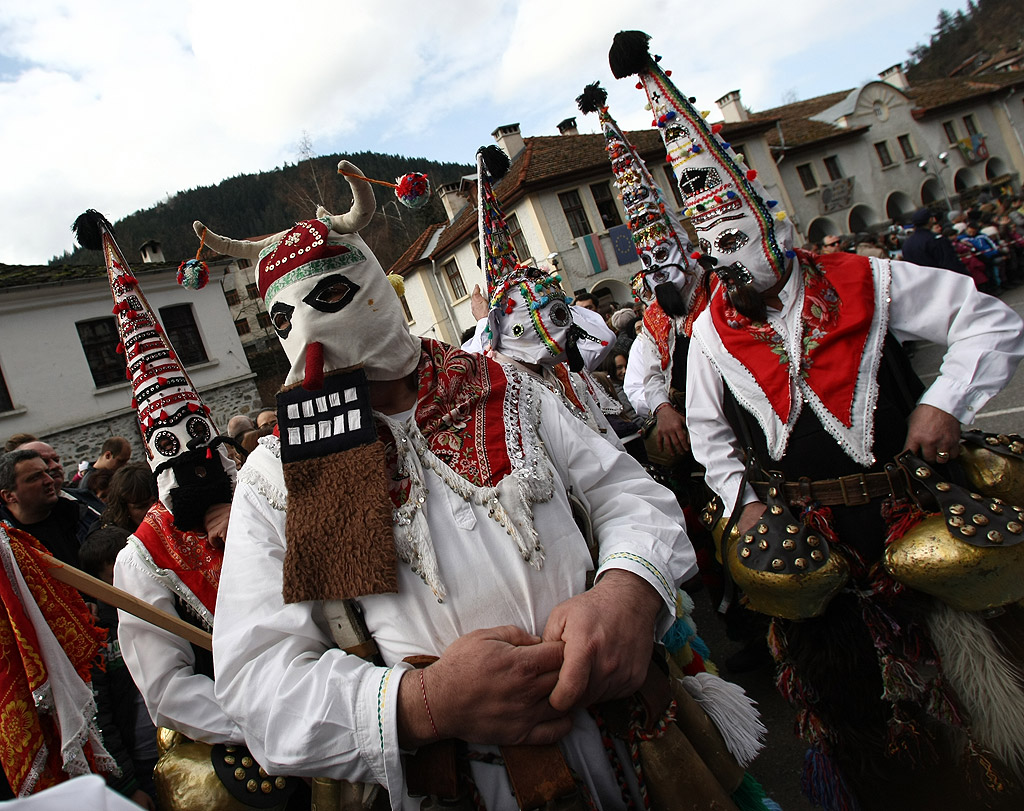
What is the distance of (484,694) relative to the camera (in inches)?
48.3

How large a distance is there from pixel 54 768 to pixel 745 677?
317 cm

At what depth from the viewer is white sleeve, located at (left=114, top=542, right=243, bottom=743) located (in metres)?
1.86

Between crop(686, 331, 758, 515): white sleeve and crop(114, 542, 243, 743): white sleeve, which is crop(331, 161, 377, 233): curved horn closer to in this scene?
crop(114, 542, 243, 743): white sleeve

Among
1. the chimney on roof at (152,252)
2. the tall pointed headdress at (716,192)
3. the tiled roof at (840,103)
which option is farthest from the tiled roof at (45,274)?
the tiled roof at (840,103)

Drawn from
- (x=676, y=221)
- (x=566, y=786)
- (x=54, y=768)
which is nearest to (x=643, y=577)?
(x=566, y=786)

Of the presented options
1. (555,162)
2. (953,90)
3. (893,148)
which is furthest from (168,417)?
(953,90)

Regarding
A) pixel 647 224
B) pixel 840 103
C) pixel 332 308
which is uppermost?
pixel 840 103

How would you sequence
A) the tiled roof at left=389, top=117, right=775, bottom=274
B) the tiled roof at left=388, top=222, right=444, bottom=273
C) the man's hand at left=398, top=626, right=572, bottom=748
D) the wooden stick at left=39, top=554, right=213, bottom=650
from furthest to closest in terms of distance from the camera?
the tiled roof at left=388, top=222, right=444, bottom=273 < the tiled roof at left=389, top=117, right=775, bottom=274 < the wooden stick at left=39, top=554, right=213, bottom=650 < the man's hand at left=398, top=626, right=572, bottom=748

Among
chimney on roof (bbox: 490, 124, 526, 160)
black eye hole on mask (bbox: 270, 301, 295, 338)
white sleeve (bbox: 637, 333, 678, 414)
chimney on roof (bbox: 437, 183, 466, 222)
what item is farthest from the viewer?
chimney on roof (bbox: 437, 183, 466, 222)

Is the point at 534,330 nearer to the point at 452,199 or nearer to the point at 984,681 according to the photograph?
the point at 984,681

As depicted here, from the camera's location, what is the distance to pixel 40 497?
341 centimetres

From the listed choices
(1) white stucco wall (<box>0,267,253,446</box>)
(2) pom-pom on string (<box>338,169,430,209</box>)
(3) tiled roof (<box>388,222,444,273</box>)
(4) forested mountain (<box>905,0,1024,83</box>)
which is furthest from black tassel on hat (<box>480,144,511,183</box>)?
(4) forested mountain (<box>905,0,1024,83</box>)

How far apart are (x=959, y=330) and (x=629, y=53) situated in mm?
1709

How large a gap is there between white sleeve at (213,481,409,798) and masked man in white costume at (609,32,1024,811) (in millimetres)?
1470
